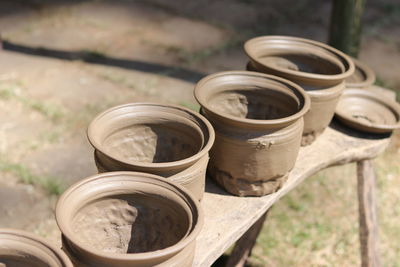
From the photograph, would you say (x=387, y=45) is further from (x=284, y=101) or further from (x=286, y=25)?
(x=284, y=101)

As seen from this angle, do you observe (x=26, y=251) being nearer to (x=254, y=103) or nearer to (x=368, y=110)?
(x=254, y=103)

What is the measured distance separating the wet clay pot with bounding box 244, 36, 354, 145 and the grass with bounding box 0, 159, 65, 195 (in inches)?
57.1

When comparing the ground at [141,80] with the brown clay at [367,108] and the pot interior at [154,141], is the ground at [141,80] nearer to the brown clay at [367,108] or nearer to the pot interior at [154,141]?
the brown clay at [367,108]

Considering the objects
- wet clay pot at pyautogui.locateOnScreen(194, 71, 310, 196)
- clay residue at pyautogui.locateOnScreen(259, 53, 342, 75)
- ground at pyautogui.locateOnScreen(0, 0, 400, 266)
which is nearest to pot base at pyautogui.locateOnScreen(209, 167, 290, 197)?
wet clay pot at pyautogui.locateOnScreen(194, 71, 310, 196)

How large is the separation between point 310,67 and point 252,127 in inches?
27.1

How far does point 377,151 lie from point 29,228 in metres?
1.72

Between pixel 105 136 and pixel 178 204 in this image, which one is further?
pixel 105 136

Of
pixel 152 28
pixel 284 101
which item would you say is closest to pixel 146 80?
pixel 152 28

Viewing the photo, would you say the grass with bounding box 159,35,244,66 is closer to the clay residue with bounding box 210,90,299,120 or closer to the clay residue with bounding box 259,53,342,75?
the clay residue with bounding box 259,53,342,75

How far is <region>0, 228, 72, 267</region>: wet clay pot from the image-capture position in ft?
3.93

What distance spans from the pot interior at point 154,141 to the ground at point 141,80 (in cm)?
112

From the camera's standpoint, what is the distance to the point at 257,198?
1891 millimetres

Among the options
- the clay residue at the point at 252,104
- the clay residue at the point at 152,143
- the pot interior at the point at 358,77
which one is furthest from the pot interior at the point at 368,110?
the clay residue at the point at 152,143

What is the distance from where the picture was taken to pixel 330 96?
81.2 inches
